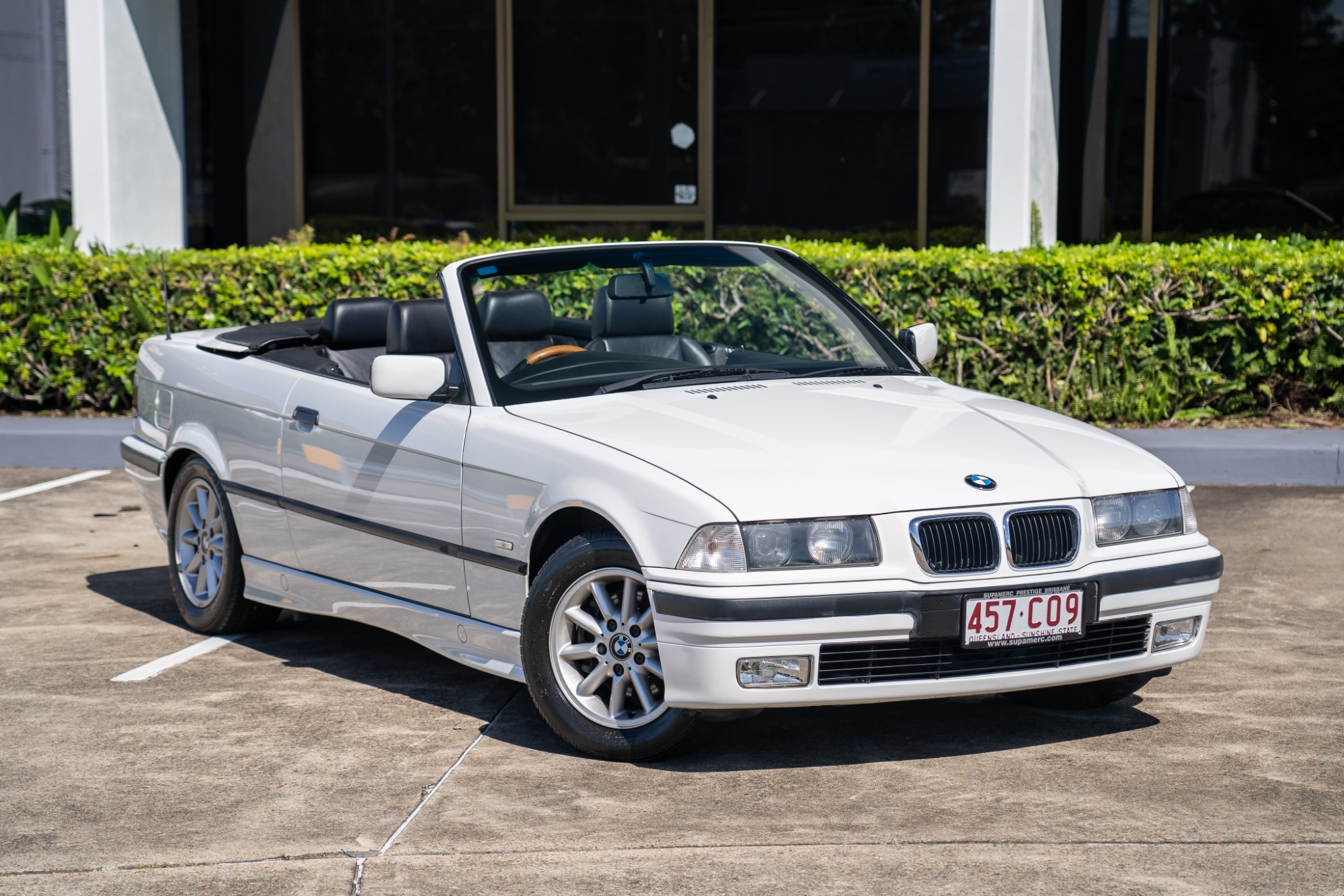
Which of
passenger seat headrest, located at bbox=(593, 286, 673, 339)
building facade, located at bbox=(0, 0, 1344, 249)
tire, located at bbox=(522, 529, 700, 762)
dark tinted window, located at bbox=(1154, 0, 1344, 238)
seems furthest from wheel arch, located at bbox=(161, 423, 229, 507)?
dark tinted window, located at bbox=(1154, 0, 1344, 238)

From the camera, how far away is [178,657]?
19.9ft

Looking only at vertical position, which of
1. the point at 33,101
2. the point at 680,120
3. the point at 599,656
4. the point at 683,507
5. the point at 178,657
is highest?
the point at 33,101

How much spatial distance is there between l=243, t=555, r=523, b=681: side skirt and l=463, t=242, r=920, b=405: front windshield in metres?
0.76

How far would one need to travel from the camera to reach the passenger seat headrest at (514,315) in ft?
18.2

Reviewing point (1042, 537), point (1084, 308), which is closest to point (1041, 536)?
point (1042, 537)

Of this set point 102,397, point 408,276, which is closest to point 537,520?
point 408,276

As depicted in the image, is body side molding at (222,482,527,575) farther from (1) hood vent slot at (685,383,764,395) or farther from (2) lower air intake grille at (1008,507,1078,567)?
(2) lower air intake grille at (1008,507,1078,567)

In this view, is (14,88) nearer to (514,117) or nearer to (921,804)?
(514,117)

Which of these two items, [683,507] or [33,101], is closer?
[683,507]

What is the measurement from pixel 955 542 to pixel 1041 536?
269mm

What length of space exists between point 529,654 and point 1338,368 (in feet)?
22.4

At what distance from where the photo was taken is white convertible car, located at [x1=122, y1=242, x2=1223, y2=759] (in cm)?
436

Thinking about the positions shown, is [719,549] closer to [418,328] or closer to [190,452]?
[418,328]

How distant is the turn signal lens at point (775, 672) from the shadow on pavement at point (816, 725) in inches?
12.7
